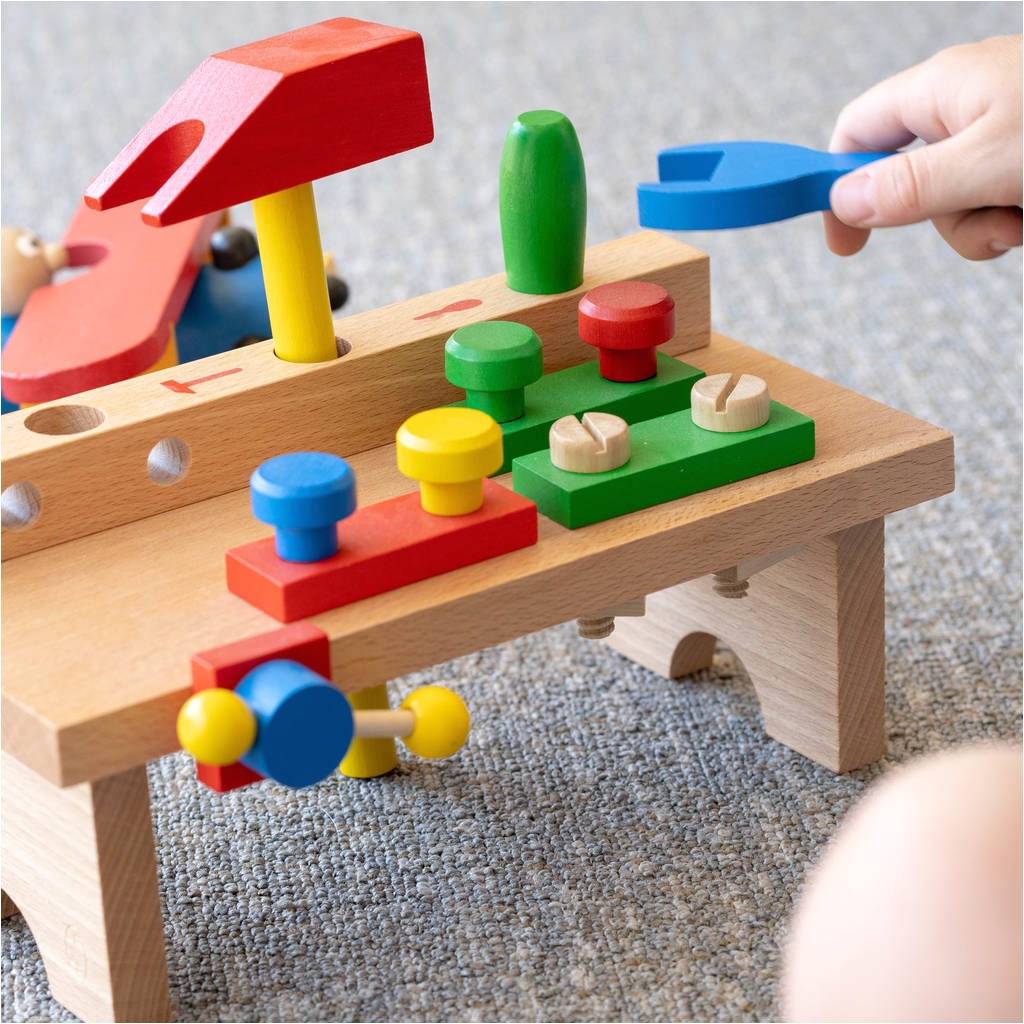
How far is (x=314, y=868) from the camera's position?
3.24 feet

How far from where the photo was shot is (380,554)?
826 millimetres

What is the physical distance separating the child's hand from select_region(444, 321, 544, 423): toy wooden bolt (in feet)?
0.64

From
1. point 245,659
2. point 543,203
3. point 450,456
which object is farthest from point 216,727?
point 543,203

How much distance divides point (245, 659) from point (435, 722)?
0.10 meters

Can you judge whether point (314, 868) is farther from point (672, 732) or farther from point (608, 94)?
point (608, 94)

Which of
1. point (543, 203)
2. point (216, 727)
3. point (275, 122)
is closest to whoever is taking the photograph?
point (216, 727)

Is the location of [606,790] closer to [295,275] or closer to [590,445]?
[590,445]

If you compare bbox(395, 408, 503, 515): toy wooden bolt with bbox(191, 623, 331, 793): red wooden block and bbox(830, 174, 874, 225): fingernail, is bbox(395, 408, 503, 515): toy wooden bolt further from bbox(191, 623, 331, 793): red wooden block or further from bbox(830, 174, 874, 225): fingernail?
bbox(830, 174, 874, 225): fingernail

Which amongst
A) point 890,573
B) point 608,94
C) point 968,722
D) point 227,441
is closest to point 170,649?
point 227,441

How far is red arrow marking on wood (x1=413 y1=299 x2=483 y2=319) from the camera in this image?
101cm

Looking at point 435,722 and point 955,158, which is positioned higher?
point 955,158

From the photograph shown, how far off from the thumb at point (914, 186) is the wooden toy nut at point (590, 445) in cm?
19

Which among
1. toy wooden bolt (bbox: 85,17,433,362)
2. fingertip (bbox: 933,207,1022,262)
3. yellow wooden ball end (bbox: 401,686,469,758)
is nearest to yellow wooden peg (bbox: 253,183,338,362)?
toy wooden bolt (bbox: 85,17,433,362)

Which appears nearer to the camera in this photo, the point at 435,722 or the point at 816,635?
the point at 435,722
